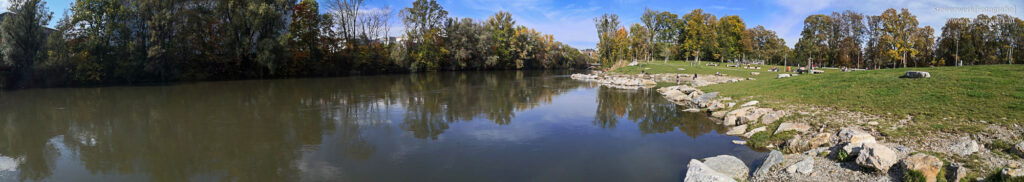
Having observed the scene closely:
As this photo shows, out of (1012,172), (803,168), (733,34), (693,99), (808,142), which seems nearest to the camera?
(1012,172)

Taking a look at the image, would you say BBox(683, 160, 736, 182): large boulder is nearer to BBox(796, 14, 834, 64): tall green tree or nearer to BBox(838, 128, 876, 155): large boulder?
BBox(838, 128, 876, 155): large boulder

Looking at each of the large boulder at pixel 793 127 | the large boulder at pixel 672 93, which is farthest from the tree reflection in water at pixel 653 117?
the large boulder at pixel 793 127

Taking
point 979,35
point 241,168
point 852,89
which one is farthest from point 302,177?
point 979,35

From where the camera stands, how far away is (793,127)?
1058cm

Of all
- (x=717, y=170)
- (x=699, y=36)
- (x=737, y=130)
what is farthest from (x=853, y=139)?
(x=699, y=36)

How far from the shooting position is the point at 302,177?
25.3 feet

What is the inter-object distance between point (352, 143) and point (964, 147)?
11.7m

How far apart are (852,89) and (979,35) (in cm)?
5087

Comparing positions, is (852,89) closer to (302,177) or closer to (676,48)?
(302,177)

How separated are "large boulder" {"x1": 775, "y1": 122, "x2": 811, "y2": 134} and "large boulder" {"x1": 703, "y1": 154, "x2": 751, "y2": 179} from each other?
3.65 meters

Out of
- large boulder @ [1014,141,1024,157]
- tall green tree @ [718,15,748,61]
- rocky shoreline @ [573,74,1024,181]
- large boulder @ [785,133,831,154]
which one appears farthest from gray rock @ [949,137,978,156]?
tall green tree @ [718,15,748,61]

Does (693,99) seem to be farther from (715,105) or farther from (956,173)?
(956,173)

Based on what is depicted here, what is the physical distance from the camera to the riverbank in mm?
6906

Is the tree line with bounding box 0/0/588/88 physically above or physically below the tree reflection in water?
above
